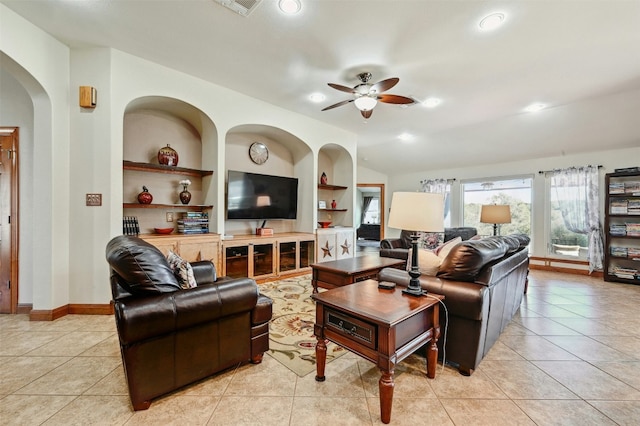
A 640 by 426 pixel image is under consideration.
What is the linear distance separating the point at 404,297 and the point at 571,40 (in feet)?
9.50

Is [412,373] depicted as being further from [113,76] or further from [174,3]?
[113,76]

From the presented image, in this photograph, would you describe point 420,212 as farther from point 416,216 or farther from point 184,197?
point 184,197

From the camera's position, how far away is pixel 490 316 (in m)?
1.97

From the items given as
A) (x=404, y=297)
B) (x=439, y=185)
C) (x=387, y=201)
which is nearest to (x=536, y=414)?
(x=404, y=297)

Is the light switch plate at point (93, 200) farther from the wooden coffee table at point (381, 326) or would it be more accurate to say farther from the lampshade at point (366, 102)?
the lampshade at point (366, 102)

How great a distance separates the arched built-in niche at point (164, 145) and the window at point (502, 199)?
573cm

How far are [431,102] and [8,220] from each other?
5419 mm

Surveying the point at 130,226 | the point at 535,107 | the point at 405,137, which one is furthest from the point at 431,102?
the point at 130,226

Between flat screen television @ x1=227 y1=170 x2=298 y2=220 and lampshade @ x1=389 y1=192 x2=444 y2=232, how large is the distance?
2897mm

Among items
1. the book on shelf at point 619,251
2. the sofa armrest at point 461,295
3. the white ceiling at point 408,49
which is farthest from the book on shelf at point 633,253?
the sofa armrest at point 461,295

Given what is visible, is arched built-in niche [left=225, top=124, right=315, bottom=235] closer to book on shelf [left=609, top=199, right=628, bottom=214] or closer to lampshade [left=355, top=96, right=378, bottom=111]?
lampshade [left=355, top=96, right=378, bottom=111]

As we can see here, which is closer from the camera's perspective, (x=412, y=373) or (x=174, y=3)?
(x=412, y=373)

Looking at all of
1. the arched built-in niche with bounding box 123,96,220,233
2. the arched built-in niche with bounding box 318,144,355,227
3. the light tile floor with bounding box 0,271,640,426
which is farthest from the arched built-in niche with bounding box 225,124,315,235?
the light tile floor with bounding box 0,271,640,426

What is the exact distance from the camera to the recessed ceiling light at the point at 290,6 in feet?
6.98
